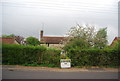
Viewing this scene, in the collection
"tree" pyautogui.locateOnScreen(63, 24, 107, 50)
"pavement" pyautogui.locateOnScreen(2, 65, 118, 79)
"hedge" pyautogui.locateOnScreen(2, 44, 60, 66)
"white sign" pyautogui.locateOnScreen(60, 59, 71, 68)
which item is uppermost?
"tree" pyautogui.locateOnScreen(63, 24, 107, 50)

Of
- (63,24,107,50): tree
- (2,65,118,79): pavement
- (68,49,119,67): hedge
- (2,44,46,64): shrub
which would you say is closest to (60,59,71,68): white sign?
(68,49,119,67): hedge

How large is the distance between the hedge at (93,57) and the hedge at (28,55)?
6.82 ft

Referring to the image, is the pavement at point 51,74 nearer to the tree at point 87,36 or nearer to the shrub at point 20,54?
the shrub at point 20,54

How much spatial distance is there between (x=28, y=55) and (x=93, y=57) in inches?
311

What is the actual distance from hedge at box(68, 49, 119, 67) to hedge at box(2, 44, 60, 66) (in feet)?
6.82

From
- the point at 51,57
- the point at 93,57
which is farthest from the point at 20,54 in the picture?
the point at 93,57

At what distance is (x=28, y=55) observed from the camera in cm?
1342

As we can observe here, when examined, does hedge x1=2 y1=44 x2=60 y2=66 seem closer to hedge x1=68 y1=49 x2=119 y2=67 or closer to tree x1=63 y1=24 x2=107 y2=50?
hedge x1=68 y1=49 x2=119 y2=67

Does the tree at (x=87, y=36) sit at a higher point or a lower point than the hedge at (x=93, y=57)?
higher

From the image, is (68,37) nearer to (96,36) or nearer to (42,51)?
(96,36)

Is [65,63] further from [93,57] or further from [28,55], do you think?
[28,55]

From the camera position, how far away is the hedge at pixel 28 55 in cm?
1327

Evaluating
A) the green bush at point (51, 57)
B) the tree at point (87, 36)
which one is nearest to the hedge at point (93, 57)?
the green bush at point (51, 57)

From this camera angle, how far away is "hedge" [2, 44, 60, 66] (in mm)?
13273
